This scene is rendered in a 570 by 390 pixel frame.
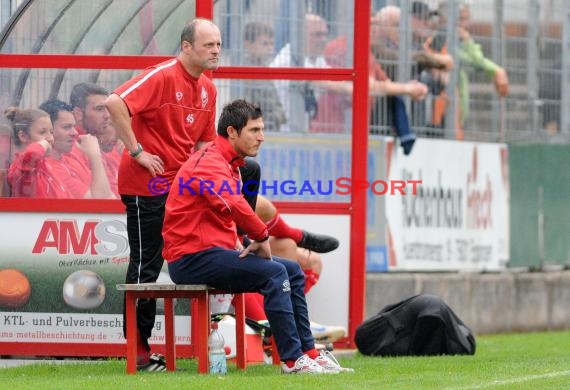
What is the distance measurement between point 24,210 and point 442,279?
252 inches

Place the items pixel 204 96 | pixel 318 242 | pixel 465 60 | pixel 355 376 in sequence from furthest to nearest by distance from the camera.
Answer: pixel 465 60 → pixel 318 242 → pixel 204 96 → pixel 355 376

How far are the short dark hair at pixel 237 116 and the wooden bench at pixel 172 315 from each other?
3.16 feet

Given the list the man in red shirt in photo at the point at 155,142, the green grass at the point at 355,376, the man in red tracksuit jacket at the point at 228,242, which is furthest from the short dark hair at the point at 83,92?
the man in red tracksuit jacket at the point at 228,242

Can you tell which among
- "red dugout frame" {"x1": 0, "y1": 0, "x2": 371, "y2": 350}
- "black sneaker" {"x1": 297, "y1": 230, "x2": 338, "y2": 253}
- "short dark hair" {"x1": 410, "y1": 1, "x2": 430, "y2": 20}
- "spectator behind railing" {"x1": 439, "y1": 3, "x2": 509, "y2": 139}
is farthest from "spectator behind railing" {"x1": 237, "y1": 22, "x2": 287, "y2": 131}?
"spectator behind railing" {"x1": 439, "y1": 3, "x2": 509, "y2": 139}

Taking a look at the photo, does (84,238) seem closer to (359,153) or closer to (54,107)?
(54,107)

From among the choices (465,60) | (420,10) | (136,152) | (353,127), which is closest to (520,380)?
(136,152)

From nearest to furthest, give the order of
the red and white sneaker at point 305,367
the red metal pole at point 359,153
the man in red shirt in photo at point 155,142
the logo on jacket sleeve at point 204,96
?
the red and white sneaker at point 305,367 → the man in red shirt in photo at point 155,142 → the logo on jacket sleeve at point 204,96 → the red metal pole at point 359,153

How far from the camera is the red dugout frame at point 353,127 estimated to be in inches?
489

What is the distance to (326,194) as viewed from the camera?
44.4 ft

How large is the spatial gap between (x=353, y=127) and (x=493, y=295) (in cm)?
583

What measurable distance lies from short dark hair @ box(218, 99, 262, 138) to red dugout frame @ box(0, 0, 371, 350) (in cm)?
180

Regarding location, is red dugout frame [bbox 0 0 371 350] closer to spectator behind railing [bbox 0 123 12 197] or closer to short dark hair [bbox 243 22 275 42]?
spectator behind railing [bbox 0 123 12 197]

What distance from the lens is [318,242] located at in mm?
13055

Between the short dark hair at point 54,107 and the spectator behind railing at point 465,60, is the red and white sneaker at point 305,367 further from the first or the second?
the spectator behind railing at point 465,60
